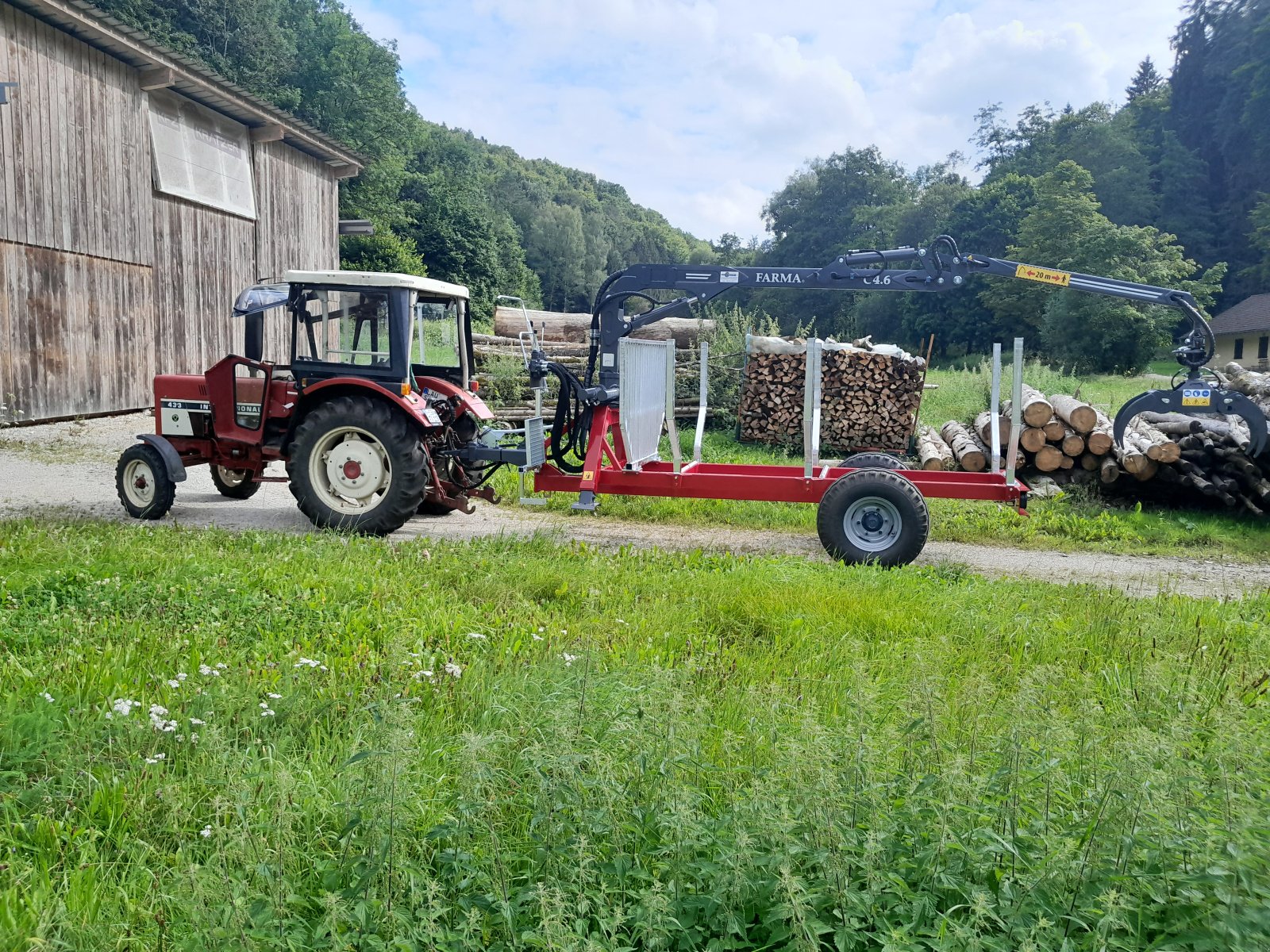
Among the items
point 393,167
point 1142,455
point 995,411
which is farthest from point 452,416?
point 393,167

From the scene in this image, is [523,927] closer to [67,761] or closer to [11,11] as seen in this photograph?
[67,761]

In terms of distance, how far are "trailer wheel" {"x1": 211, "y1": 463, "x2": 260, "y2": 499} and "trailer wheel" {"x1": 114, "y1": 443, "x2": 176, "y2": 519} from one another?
1.05 m

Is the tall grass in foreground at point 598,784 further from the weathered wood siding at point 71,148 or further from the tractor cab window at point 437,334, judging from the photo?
the weathered wood siding at point 71,148

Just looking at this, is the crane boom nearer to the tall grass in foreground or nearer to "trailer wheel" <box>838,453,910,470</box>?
"trailer wheel" <box>838,453,910,470</box>

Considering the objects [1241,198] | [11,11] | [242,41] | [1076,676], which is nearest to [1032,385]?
[1076,676]

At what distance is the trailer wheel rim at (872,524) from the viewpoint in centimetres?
766

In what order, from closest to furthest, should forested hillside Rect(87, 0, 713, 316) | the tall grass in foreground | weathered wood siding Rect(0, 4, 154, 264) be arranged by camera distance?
the tall grass in foreground, weathered wood siding Rect(0, 4, 154, 264), forested hillside Rect(87, 0, 713, 316)

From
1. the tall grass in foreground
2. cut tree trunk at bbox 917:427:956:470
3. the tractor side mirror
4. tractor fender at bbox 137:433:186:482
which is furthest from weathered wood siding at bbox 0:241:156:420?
cut tree trunk at bbox 917:427:956:470

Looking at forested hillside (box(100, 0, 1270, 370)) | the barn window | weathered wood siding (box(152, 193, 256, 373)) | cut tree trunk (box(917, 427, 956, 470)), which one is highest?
forested hillside (box(100, 0, 1270, 370))

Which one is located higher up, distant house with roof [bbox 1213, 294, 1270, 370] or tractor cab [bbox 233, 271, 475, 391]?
distant house with roof [bbox 1213, 294, 1270, 370]

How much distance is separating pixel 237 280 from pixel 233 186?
1737 mm

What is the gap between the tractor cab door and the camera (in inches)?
344

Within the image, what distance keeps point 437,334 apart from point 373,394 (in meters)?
1.18

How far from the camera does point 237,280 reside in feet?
60.2
